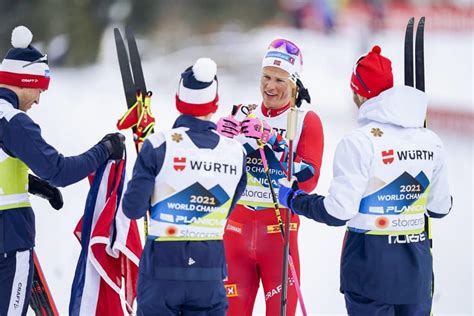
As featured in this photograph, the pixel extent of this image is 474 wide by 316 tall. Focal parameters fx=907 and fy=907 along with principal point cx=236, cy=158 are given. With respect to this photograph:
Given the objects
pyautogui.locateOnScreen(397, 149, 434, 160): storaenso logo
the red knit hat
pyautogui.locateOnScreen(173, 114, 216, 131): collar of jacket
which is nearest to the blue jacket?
pyautogui.locateOnScreen(173, 114, 216, 131): collar of jacket

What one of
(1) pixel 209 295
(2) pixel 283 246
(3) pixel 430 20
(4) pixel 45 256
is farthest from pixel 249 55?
(1) pixel 209 295

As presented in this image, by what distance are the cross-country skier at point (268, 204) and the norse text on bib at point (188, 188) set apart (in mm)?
787

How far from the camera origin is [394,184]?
3598 mm

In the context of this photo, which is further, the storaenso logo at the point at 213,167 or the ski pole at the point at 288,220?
the ski pole at the point at 288,220

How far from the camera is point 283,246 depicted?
14.0ft

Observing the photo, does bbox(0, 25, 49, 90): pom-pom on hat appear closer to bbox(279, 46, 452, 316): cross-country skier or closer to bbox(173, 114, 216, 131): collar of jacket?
bbox(173, 114, 216, 131): collar of jacket

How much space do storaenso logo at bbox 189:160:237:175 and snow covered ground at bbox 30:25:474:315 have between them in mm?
1593

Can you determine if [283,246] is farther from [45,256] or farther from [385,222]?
[45,256]

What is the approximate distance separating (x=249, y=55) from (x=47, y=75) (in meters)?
9.88

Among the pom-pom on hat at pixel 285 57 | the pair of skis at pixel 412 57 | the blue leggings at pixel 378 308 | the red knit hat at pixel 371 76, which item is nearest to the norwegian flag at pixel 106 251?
the pom-pom on hat at pixel 285 57

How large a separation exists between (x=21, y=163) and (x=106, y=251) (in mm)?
559

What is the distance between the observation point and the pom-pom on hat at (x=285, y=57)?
4.28 meters

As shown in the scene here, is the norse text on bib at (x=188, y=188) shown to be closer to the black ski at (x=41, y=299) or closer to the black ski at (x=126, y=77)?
the black ski at (x=126, y=77)

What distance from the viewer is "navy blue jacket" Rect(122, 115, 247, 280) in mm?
3366
